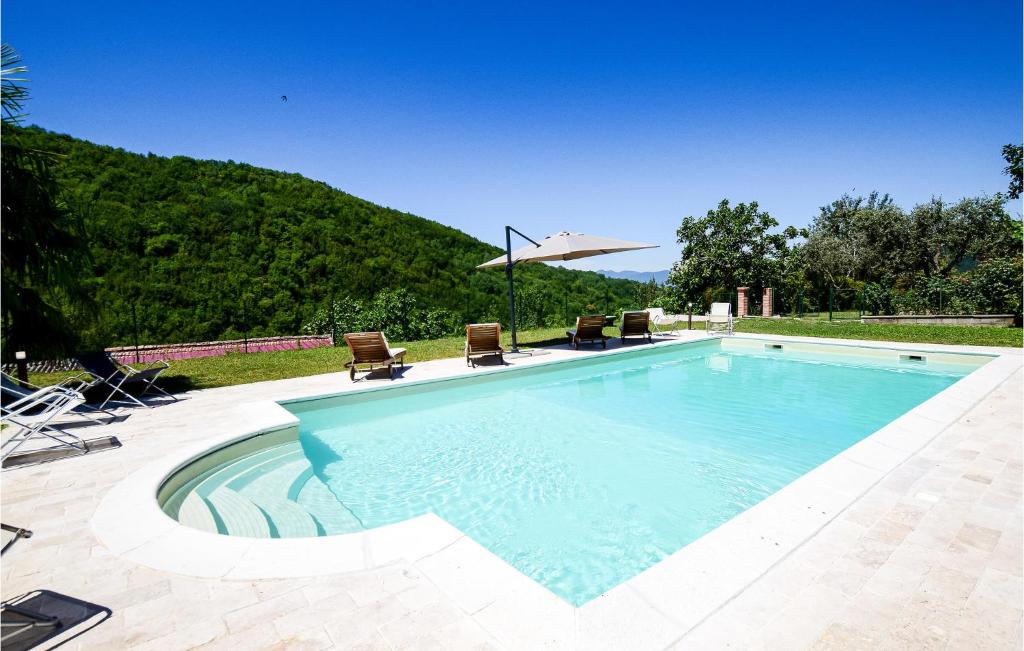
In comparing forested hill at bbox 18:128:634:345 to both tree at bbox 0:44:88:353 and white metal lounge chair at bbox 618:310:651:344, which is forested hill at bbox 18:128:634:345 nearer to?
white metal lounge chair at bbox 618:310:651:344

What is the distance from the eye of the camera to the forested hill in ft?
55.3

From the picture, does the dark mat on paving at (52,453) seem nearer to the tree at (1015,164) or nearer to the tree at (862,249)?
the tree at (1015,164)

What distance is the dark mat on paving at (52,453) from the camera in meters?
3.72

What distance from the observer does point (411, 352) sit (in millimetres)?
10375

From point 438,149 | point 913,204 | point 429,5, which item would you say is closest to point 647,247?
point 429,5

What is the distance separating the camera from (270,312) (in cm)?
1895

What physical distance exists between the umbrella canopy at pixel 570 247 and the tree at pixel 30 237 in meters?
6.83

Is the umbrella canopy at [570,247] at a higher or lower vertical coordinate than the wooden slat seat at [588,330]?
higher

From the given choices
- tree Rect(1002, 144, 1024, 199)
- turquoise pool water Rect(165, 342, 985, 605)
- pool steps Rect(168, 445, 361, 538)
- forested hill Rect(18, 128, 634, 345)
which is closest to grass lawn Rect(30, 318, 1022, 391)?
turquoise pool water Rect(165, 342, 985, 605)

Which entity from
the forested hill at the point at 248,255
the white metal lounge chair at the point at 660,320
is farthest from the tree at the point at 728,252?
the white metal lounge chair at the point at 660,320

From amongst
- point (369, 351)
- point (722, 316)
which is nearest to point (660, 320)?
point (722, 316)

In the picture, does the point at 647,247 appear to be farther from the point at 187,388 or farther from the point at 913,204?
the point at 913,204

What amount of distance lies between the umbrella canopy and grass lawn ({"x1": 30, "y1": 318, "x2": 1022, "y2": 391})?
7.88 feet

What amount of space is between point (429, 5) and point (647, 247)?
7.83 m
